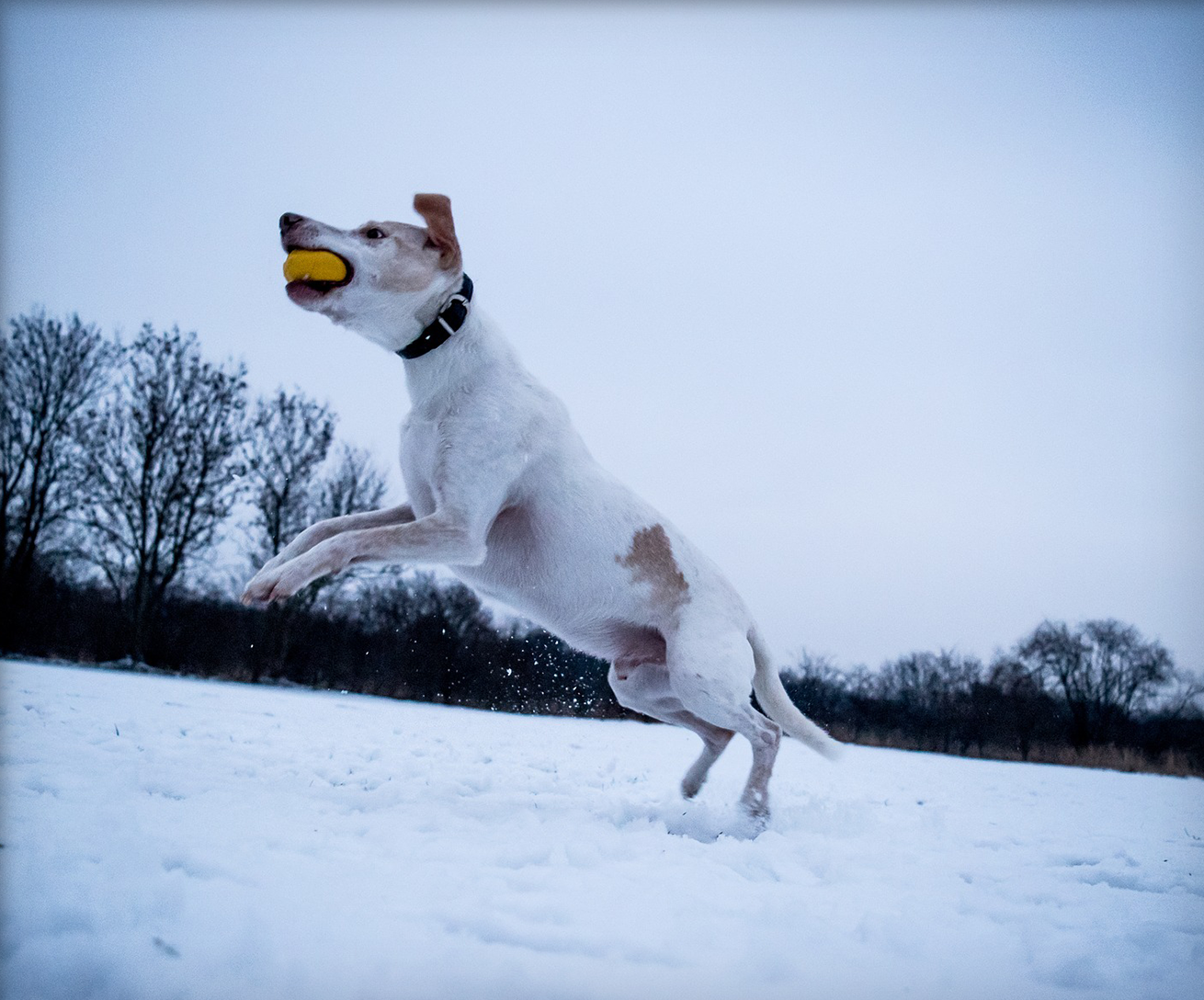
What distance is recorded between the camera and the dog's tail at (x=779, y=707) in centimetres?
445

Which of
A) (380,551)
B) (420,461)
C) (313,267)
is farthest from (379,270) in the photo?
(380,551)

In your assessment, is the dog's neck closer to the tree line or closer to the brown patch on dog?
the brown patch on dog

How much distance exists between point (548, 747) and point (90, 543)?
19352 mm

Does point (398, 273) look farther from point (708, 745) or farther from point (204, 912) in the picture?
point (708, 745)

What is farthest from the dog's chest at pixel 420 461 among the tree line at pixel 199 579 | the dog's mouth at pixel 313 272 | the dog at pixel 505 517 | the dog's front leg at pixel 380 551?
the tree line at pixel 199 579

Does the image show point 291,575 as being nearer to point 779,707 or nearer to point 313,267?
point 313,267

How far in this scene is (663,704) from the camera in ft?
14.4

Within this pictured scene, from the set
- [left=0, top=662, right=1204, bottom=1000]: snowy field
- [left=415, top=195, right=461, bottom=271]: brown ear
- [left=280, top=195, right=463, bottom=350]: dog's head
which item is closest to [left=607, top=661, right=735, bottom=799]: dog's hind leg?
[left=0, top=662, right=1204, bottom=1000]: snowy field

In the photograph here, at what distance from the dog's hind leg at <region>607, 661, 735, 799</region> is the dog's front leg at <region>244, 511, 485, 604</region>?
1.29m

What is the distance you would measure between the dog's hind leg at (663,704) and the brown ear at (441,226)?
2.37m

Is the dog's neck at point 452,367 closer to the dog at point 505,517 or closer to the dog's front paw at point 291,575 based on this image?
the dog at point 505,517

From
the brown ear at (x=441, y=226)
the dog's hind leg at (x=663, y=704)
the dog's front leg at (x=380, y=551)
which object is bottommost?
the dog's hind leg at (x=663, y=704)

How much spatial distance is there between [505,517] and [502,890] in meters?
2.07

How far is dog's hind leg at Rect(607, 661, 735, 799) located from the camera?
168 inches
